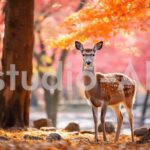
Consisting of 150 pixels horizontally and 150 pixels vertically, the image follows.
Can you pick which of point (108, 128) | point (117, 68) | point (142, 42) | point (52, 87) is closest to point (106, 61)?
point (117, 68)

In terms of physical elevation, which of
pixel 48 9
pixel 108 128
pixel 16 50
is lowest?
pixel 108 128

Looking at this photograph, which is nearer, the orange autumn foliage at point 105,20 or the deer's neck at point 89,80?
the deer's neck at point 89,80

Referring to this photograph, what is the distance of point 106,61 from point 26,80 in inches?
559

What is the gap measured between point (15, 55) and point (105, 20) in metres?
2.55

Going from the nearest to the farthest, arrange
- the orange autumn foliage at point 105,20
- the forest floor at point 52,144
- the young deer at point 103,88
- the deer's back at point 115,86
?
the forest floor at point 52,144
the young deer at point 103,88
the deer's back at point 115,86
the orange autumn foliage at point 105,20

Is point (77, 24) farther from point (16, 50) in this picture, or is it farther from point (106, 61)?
point (106, 61)

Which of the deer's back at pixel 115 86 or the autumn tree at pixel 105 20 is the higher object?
the autumn tree at pixel 105 20

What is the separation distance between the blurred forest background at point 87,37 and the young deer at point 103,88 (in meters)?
0.67

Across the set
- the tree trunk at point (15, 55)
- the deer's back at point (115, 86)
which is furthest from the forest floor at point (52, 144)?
the deer's back at point (115, 86)

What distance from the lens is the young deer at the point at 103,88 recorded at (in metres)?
9.93

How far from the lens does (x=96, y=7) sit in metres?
12.6

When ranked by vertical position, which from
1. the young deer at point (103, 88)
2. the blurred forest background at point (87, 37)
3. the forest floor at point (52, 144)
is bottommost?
the forest floor at point (52, 144)

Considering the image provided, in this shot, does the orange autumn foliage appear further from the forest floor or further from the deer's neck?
the forest floor

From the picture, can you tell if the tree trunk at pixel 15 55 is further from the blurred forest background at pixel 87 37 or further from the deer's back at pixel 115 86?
the deer's back at pixel 115 86
